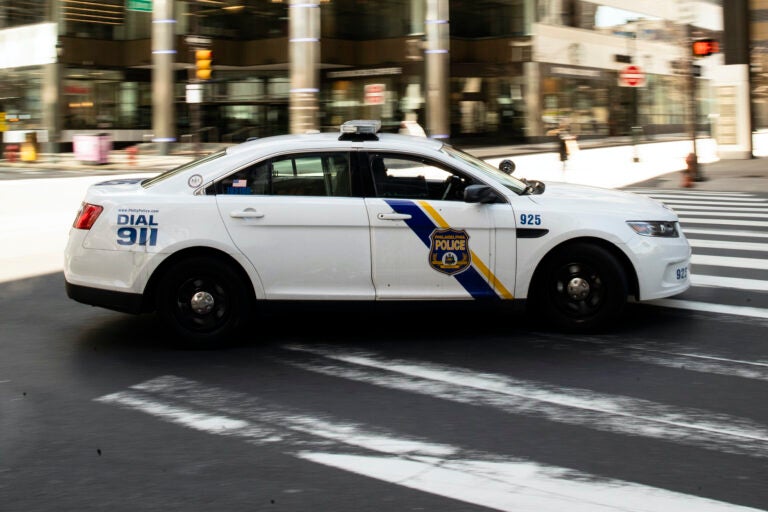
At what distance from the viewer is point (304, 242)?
23.4ft

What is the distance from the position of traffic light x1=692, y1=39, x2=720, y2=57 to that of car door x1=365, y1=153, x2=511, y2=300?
16313 millimetres

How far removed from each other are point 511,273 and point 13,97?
48.4m

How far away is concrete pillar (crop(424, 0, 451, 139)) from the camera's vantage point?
39844mm

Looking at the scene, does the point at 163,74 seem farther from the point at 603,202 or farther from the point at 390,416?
the point at 390,416

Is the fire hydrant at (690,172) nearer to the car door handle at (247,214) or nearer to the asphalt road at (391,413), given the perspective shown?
the asphalt road at (391,413)

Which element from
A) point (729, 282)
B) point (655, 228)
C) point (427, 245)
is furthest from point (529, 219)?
point (729, 282)

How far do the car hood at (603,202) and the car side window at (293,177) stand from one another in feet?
4.82

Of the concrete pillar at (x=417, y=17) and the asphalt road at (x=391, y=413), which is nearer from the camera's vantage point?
the asphalt road at (x=391, y=413)

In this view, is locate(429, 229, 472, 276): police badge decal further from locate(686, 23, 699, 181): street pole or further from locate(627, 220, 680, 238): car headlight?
locate(686, 23, 699, 181): street pole

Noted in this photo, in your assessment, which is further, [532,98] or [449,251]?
[532,98]

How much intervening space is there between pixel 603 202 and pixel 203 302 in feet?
10.1

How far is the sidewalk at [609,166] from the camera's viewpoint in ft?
77.5

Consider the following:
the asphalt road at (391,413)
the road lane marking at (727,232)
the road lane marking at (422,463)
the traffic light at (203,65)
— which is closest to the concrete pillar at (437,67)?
the traffic light at (203,65)

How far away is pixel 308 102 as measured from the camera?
112ft
